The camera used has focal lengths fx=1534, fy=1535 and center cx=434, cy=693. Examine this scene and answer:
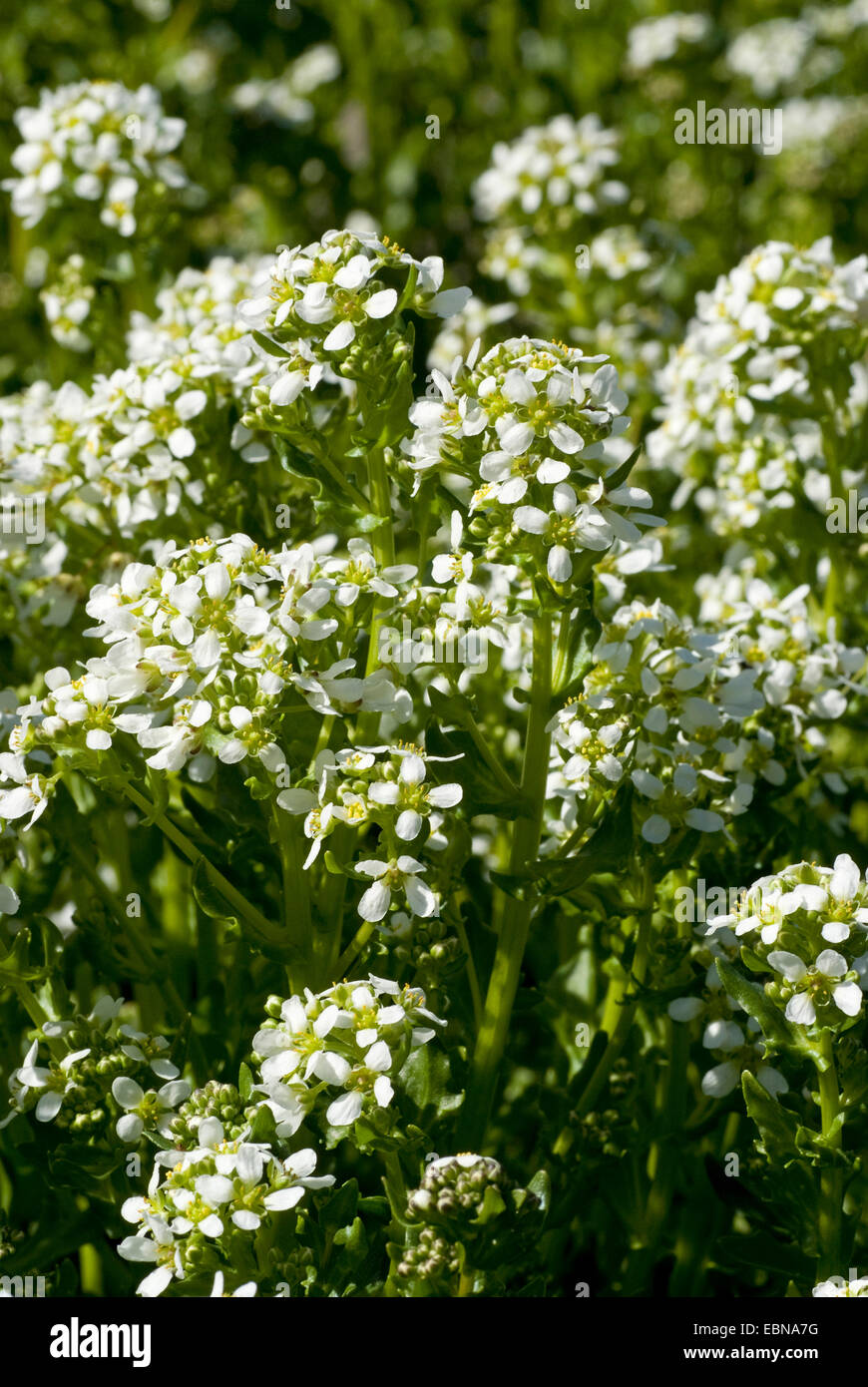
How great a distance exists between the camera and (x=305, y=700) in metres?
3.23

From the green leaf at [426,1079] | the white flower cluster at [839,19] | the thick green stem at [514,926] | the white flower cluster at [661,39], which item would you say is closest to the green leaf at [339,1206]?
the green leaf at [426,1079]

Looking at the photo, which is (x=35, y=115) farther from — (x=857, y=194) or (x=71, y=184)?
(x=857, y=194)

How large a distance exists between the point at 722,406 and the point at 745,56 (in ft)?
17.5

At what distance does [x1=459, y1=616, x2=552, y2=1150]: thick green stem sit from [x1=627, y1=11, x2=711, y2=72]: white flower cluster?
6.53 m

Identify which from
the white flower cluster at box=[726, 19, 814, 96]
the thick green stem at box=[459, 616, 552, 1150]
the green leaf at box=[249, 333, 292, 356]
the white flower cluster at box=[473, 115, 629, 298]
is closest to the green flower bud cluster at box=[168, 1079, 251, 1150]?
the thick green stem at box=[459, 616, 552, 1150]

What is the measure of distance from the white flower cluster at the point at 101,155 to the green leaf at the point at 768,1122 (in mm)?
3771

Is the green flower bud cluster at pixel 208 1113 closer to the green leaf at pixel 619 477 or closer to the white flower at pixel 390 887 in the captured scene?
the white flower at pixel 390 887

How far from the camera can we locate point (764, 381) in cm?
502

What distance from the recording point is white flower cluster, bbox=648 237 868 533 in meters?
4.74

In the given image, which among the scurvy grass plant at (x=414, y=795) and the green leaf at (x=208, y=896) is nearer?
the scurvy grass plant at (x=414, y=795)

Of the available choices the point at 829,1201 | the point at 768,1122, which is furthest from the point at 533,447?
the point at 829,1201

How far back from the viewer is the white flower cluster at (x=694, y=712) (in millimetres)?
3492

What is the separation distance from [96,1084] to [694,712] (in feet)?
5.34

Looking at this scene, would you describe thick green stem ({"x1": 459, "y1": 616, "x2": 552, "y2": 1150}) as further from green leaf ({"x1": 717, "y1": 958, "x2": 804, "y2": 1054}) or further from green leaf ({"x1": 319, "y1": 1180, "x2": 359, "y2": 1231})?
green leaf ({"x1": 717, "y1": 958, "x2": 804, "y2": 1054})
